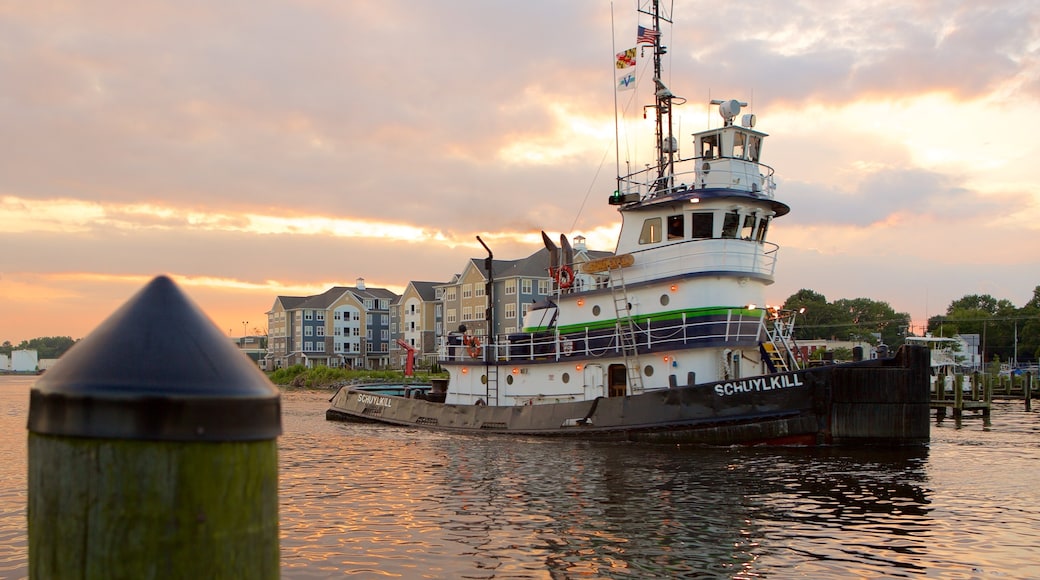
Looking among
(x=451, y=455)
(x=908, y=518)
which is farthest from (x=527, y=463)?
(x=908, y=518)

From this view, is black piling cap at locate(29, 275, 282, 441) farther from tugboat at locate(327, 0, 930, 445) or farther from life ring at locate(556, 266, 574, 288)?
life ring at locate(556, 266, 574, 288)

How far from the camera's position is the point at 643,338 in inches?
904

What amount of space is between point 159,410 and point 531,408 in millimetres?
22444

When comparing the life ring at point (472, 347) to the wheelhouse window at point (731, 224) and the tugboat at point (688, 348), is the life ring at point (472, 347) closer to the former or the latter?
the tugboat at point (688, 348)

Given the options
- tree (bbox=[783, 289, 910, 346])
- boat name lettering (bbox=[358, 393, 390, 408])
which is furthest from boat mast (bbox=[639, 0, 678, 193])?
tree (bbox=[783, 289, 910, 346])

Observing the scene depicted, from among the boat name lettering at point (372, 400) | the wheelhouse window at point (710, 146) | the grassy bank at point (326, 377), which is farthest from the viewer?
the grassy bank at point (326, 377)

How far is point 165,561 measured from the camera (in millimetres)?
1830

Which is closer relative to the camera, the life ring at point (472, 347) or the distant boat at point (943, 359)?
the life ring at point (472, 347)

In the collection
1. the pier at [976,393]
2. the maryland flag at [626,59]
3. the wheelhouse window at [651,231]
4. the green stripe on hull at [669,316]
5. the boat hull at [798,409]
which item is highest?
the maryland flag at [626,59]

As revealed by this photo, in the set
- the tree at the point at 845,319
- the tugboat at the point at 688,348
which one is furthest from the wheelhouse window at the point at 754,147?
the tree at the point at 845,319

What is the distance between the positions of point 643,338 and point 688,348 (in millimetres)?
1717

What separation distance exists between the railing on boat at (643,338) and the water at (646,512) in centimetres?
280

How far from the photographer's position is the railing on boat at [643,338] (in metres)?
21.7

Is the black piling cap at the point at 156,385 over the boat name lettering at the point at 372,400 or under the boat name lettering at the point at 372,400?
over
